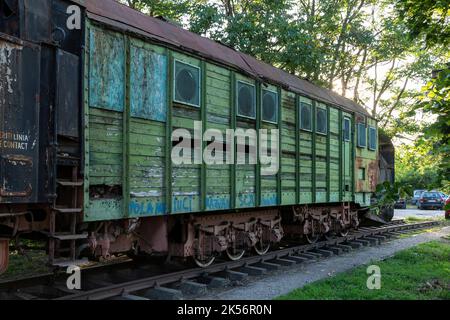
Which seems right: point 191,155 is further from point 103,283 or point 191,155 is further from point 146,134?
point 103,283

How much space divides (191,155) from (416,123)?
24.0 meters

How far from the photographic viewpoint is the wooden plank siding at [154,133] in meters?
5.45

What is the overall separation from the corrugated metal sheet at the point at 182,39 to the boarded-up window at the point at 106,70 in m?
0.22

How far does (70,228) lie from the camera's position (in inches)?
204

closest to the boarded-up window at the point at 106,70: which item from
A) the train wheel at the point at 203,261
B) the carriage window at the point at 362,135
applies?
the train wheel at the point at 203,261

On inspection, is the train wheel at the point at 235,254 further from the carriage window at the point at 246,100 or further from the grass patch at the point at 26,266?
the grass patch at the point at 26,266

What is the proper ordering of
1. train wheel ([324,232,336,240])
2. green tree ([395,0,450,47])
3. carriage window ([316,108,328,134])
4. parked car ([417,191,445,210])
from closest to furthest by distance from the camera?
1. green tree ([395,0,450,47])
2. carriage window ([316,108,328,134])
3. train wheel ([324,232,336,240])
4. parked car ([417,191,445,210])

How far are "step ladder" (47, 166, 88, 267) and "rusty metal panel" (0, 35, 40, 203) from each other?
1.12 feet

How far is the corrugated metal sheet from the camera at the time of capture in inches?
233

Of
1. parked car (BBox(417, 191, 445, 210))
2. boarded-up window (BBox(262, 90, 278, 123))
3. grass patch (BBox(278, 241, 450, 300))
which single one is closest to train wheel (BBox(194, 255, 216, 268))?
grass patch (BBox(278, 241, 450, 300))

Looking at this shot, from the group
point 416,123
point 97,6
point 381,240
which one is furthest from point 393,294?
point 416,123

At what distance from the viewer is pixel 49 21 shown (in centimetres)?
505

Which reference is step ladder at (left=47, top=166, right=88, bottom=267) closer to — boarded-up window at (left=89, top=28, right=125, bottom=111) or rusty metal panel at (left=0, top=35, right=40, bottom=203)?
rusty metal panel at (left=0, top=35, right=40, bottom=203)

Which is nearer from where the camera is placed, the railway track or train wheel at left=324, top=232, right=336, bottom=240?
the railway track
